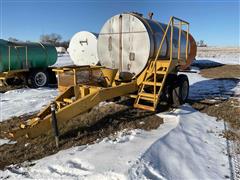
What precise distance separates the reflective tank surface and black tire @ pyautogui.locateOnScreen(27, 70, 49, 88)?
4.01 meters

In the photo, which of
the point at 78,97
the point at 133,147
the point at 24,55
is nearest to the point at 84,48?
the point at 24,55

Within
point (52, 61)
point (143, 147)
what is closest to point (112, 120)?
point (143, 147)

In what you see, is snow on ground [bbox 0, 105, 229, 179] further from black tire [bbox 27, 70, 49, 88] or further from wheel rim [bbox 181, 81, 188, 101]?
black tire [bbox 27, 70, 49, 88]

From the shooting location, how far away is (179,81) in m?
8.77

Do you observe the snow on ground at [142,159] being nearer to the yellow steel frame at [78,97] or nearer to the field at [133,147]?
the field at [133,147]

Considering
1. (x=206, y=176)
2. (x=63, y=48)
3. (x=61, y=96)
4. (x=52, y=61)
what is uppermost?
(x=63, y=48)

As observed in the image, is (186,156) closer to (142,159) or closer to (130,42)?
(142,159)

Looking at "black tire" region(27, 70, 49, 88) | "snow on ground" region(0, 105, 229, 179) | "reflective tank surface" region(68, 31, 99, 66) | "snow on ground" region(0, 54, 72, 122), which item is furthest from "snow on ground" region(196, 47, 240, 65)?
"snow on ground" region(0, 105, 229, 179)

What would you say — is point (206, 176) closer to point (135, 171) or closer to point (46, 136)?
point (135, 171)

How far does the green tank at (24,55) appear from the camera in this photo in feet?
44.3

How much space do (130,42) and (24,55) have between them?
804 centimetres

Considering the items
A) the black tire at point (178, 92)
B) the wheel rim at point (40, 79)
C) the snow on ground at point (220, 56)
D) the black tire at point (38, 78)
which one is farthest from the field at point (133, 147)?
the snow on ground at point (220, 56)

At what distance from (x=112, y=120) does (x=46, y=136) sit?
1.81 metres

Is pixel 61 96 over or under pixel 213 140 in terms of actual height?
over
